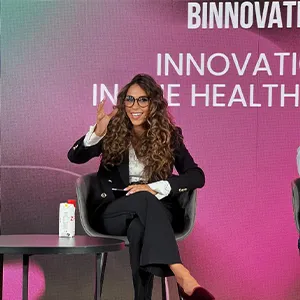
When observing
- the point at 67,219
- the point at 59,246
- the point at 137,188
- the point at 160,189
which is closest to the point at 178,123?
the point at 160,189

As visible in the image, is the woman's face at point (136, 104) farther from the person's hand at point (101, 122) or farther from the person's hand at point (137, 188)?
the person's hand at point (137, 188)

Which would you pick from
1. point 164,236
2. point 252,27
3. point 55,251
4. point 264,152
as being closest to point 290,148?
point 264,152

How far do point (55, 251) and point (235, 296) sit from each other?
77.1 inches

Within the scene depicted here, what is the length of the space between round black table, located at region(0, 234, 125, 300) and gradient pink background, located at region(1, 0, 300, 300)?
50.5 inches

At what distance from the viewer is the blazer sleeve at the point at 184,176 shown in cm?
448

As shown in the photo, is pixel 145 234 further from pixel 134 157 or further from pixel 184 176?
pixel 134 157

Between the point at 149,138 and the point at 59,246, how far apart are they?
113 centimetres

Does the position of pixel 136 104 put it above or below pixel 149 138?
above

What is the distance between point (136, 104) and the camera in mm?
4641

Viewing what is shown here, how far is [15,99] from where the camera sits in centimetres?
539

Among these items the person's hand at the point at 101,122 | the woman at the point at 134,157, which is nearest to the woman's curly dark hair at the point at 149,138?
the woman at the point at 134,157

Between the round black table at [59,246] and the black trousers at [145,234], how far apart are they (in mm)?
131

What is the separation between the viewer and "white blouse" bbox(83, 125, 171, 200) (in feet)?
14.5

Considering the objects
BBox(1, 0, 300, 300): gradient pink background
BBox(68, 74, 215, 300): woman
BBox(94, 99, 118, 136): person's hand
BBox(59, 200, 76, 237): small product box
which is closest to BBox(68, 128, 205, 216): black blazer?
BBox(68, 74, 215, 300): woman
